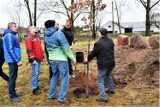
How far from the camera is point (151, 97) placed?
7500 mm

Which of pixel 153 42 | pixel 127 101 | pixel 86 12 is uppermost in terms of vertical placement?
pixel 86 12

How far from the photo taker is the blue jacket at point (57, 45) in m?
6.91

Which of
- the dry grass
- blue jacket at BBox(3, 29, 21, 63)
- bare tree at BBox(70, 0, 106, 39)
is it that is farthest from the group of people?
bare tree at BBox(70, 0, 106, 39)

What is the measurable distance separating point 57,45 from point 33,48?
1.05 metres

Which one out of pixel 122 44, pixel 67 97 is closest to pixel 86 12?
pixel 67 97

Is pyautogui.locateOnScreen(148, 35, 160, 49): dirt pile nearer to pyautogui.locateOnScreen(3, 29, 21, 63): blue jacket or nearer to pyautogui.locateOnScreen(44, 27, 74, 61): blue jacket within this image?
pyautogui.locateOnScreen(44, 27, 74, 61): blue jacket

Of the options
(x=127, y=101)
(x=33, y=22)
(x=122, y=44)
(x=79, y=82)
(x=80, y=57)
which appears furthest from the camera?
(x=33, y=22)

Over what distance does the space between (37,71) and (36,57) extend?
392 millimetres

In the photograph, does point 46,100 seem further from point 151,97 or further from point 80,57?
point 80,57

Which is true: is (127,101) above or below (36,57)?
below

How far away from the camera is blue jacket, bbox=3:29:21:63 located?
7219mm

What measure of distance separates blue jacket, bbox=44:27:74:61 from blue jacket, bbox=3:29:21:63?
2.81 feet

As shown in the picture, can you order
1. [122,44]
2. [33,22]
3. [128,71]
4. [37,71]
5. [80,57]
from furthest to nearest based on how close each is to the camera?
[33,22] < [122,44] < [80,57] < [128,71] < [37,71]

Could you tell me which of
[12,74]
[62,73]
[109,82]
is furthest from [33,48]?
[109,82]
